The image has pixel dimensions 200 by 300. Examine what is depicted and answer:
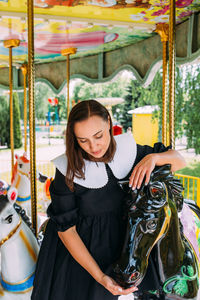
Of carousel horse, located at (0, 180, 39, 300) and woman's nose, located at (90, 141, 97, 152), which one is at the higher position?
woman's nose, located at (90, 141, 97, 152)

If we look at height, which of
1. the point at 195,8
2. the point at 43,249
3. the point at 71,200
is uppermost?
the point at 195,8

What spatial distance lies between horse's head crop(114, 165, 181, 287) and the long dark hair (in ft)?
0.65

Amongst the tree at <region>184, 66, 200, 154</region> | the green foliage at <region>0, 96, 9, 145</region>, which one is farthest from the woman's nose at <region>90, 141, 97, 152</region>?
the green foliage at <region>0, 96, 9, 145</region>

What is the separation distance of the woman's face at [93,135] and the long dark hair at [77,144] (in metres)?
0.02

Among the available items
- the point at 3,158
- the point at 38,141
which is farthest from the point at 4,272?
the point at 38,141

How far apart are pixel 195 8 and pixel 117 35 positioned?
96cm

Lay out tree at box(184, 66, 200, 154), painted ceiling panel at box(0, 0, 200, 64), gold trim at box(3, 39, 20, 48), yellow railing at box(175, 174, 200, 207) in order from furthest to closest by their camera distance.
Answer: tree at box(184, 66, 200, 154)
yellow railing at box(175, 174, 200, 207)
gold trim at box(3, 39, 20, 48)
painted ceiling panel at box(0, 0, 200, 64)

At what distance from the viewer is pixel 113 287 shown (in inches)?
41.0

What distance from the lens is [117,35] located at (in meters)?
3.04

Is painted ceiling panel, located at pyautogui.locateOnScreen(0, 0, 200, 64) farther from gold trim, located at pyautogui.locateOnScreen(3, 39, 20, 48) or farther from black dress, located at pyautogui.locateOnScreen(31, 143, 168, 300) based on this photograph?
black dress, located at pyautogui.locateOnScreen(31, 143, 168, 300)

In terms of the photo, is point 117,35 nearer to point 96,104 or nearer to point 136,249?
point 96,104

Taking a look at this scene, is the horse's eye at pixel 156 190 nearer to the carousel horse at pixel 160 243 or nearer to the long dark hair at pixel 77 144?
the carousel horse at pixel 160 243

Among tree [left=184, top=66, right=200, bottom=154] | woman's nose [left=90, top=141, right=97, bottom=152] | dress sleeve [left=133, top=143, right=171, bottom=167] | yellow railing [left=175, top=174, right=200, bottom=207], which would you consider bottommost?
yellow railing [left=175, top=174, right=200, bottom=207]

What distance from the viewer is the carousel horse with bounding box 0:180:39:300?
141cm
